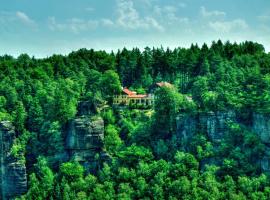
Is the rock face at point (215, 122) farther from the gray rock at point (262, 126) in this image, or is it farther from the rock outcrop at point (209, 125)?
the gray rock at point (262, 126)

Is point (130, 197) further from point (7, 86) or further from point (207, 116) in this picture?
point (7, 86)

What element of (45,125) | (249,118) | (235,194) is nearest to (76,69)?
(45,125)

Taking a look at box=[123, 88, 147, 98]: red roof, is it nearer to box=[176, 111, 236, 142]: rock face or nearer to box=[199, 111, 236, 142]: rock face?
box=[176, 111, 236, 142]: rock face

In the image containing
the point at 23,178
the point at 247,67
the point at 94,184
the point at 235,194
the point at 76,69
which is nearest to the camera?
the point at 235,194

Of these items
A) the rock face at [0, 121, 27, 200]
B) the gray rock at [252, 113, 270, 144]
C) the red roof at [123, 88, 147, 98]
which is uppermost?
the red roof at [123, 88, 147, 98]

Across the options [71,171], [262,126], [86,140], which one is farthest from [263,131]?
[71,171]

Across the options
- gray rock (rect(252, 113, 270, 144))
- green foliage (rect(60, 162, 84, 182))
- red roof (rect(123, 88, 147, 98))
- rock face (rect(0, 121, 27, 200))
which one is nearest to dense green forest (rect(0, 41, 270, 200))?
green foliage (rect(60, 162, 84, 182))

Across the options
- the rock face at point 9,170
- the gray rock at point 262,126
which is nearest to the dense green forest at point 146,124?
the gray rock at point 262,126
